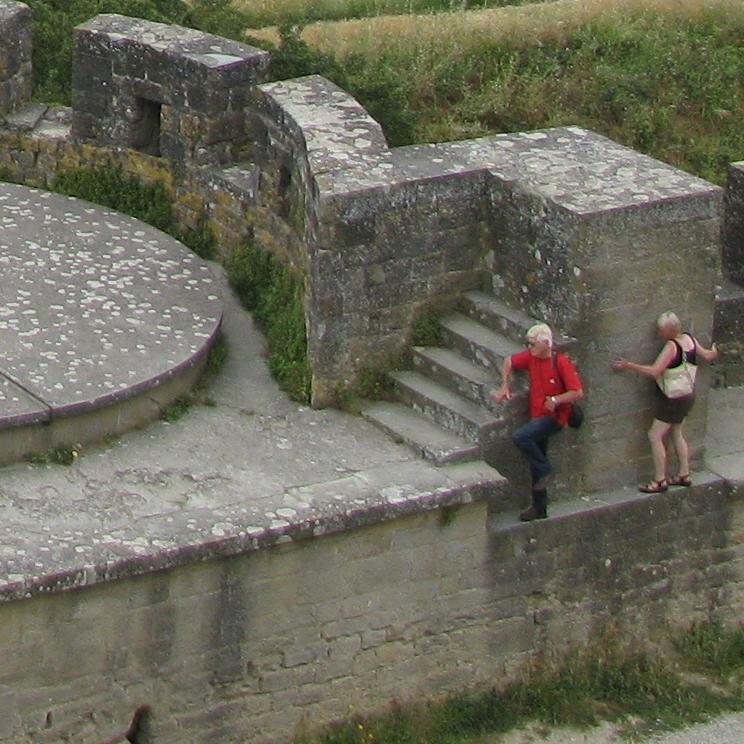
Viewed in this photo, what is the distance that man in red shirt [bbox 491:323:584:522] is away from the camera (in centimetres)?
1220

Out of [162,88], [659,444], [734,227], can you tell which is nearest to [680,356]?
[659,444]

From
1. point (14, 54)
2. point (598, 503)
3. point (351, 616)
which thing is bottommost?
point (351, 616)

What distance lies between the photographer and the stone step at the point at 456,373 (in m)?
12.5

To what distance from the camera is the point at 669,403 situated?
41.7 feet

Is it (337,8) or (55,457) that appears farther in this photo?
(337,8)

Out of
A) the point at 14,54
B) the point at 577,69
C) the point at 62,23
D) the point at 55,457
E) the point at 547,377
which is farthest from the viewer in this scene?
the point at 577,69

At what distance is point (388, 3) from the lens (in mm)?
22266

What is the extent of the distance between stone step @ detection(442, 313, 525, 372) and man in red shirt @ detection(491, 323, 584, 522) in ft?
0.50

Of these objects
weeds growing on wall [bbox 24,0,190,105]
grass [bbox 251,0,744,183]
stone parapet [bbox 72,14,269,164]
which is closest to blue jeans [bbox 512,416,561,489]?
stone parapet [bbox 72,14,269,164]

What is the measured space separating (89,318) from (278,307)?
4.16 feet

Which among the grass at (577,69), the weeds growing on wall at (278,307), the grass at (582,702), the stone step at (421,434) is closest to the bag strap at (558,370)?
the stone step at (421,434)

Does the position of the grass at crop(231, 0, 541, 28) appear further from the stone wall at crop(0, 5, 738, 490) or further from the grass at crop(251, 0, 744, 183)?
the stone wall at crop(0, 5, 738, 490)

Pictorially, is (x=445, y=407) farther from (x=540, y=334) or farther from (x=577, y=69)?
(x=577, y=69)

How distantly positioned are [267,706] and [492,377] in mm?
2161
